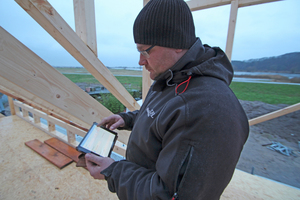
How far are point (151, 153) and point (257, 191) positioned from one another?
1945 mm

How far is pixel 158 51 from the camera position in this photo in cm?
71

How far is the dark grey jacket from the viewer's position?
0.46 m

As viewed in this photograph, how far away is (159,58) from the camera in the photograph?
714 millimetres

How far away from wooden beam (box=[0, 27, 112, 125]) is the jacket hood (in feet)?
2.60

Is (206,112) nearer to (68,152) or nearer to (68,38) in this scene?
(68,38)

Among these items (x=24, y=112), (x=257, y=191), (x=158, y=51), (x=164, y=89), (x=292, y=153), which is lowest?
(x=292, y=153)

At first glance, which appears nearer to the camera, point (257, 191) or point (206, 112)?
point (206, 112)

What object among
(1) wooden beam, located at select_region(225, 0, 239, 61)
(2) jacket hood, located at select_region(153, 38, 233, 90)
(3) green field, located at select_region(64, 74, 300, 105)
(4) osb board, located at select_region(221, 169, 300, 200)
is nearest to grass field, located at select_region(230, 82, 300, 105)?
(3) green field, located at select_region(64, 74, 300, 105)

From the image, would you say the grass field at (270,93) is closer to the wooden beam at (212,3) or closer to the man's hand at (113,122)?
the wooden beam at (212,3)

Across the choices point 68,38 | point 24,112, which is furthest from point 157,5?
point 24,112

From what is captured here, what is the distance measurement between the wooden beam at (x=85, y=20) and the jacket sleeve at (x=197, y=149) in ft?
3.47

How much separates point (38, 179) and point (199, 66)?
2.37 m

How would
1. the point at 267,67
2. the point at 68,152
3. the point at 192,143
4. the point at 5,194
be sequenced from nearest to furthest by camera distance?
the point at 192,143 < the point at 5,194 < the point at 68,152 < the point at 267,67

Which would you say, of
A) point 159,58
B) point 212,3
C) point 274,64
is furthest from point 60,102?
point 274,64
